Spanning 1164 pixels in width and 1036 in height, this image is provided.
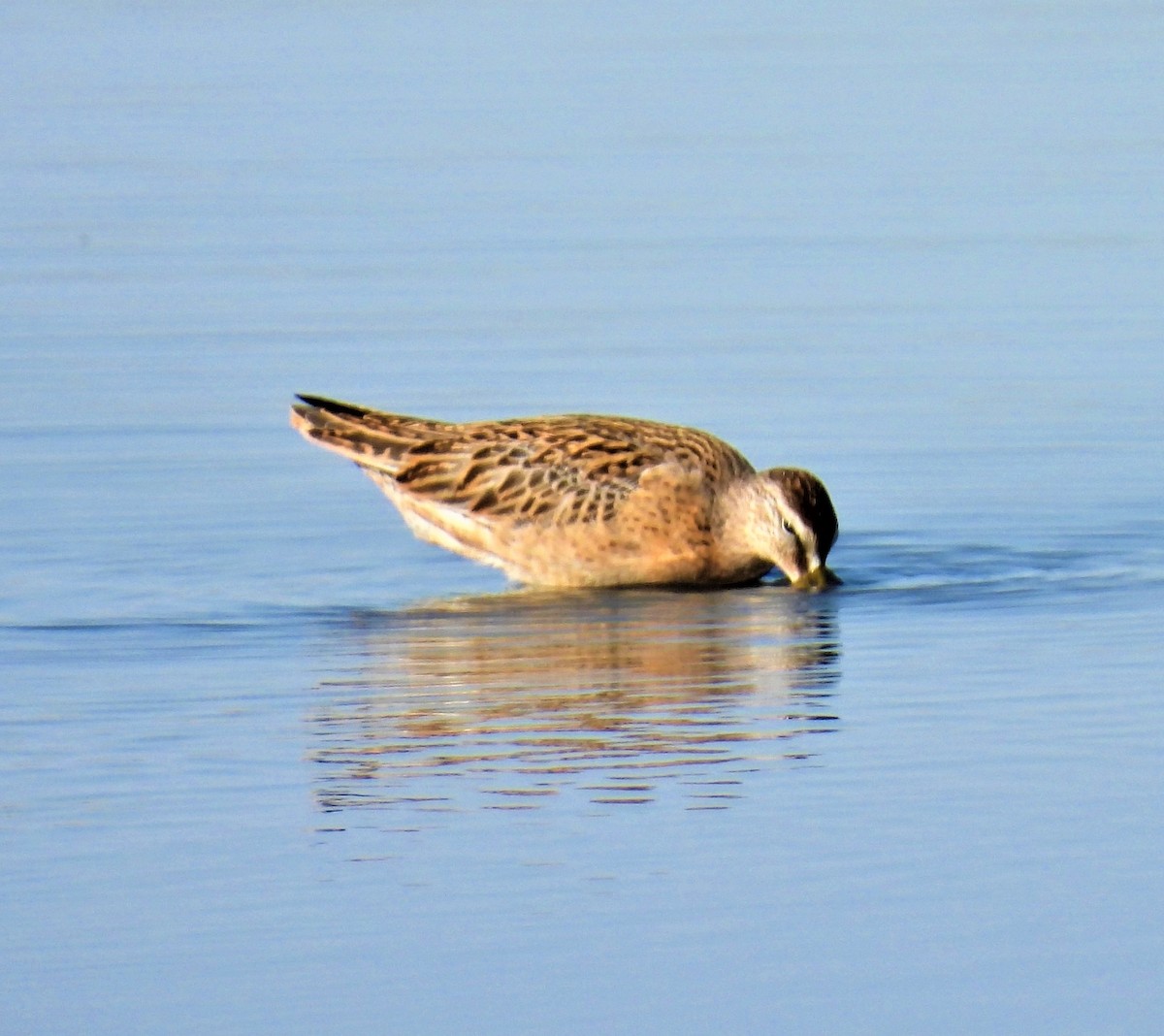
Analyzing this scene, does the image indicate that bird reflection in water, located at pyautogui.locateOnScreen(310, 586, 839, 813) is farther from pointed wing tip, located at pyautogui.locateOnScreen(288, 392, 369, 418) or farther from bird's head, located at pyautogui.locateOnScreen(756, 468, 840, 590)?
pointed wing tip, located at pyautogui.locateOnScreen(288, 392, 369, 418)

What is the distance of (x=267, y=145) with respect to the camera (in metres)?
20.3

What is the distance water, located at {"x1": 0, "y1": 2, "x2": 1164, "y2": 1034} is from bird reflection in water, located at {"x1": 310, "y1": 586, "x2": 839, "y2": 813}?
1.2 inches

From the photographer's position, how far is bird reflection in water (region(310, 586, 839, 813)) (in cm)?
826

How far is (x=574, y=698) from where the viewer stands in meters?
A: 9.47

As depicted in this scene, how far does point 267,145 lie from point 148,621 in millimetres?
9978

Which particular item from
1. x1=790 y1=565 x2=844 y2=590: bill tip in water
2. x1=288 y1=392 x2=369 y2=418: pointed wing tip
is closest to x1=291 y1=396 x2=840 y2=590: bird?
x1=790 y1=565 x2=844 y2=590: bill tip in water

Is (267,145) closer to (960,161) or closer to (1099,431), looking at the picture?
(960,161)

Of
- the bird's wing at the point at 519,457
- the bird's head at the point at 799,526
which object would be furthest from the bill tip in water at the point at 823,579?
the bird's wing at the point at 519,457

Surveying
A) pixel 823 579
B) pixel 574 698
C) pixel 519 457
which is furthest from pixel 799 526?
pixel 574 698

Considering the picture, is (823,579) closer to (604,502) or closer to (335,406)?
(604,502)

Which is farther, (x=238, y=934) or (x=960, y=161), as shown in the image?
(x=960, y=161)

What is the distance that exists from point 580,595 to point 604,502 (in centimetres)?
43

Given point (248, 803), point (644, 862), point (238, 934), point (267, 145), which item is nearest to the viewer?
point (238, 934)

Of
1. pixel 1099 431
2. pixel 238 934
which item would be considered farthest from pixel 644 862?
pixel 1099 431
